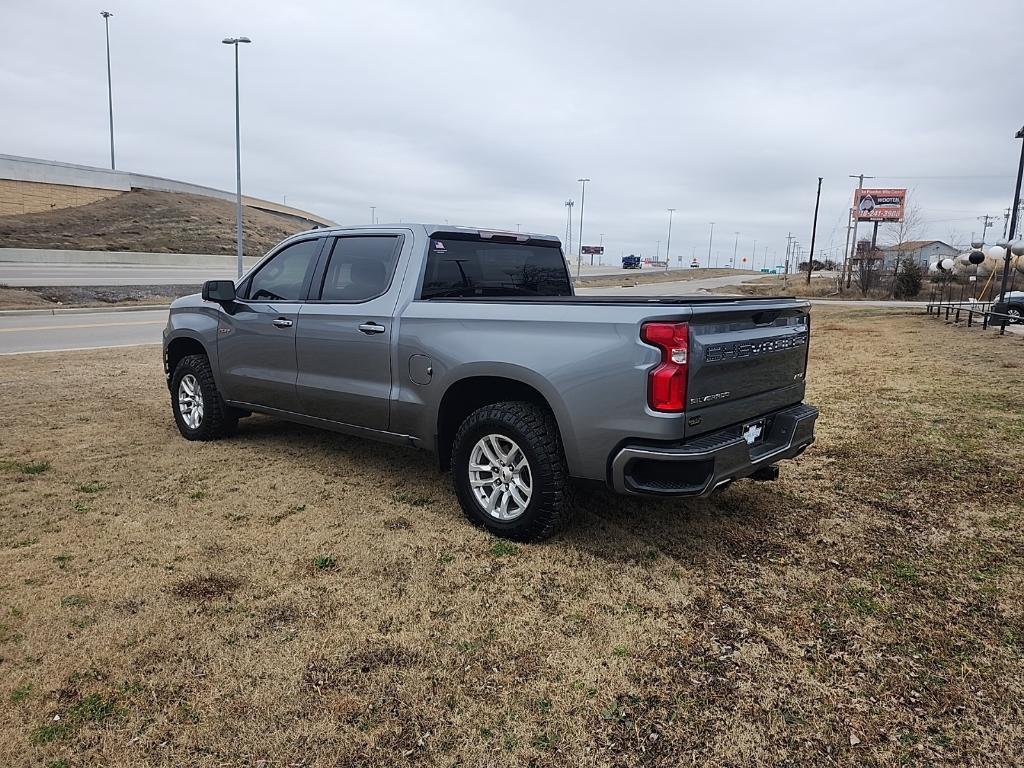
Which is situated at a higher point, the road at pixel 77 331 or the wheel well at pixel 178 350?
the wheel well at pixel 178 350

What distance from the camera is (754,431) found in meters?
3.88

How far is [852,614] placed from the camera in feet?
10.6

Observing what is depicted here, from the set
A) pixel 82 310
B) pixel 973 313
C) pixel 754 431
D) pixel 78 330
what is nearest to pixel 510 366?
pixel 754 431

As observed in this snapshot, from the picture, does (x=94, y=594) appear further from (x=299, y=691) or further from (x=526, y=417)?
(x=526, y=417)

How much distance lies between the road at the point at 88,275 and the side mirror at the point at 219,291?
61.3 feet

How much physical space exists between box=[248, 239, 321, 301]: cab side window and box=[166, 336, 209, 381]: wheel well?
3.41ft

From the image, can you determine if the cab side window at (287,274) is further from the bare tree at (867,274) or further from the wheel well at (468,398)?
the bare tree at (867,274)

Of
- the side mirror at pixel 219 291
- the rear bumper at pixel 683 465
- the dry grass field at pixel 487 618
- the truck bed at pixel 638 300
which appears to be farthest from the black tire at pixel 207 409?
the rear bumper at pixel 683 465

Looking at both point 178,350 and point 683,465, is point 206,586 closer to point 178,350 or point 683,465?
point 683,465

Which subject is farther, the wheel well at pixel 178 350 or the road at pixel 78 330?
the road at pixel 78 330

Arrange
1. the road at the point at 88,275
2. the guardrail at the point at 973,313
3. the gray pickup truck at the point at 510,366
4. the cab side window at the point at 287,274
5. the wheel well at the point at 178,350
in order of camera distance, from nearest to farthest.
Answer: the gray pickup truck at the point at 510,366 → the cab side window at the point at 287,274 → the wheel well at the point at 178,350 → the guardrail at the point at 973,313 → the road at the point at 88,275

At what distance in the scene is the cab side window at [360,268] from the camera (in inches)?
183

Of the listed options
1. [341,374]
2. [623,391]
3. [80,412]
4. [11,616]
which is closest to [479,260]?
[341,374]

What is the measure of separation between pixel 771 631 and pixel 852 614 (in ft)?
1.50
